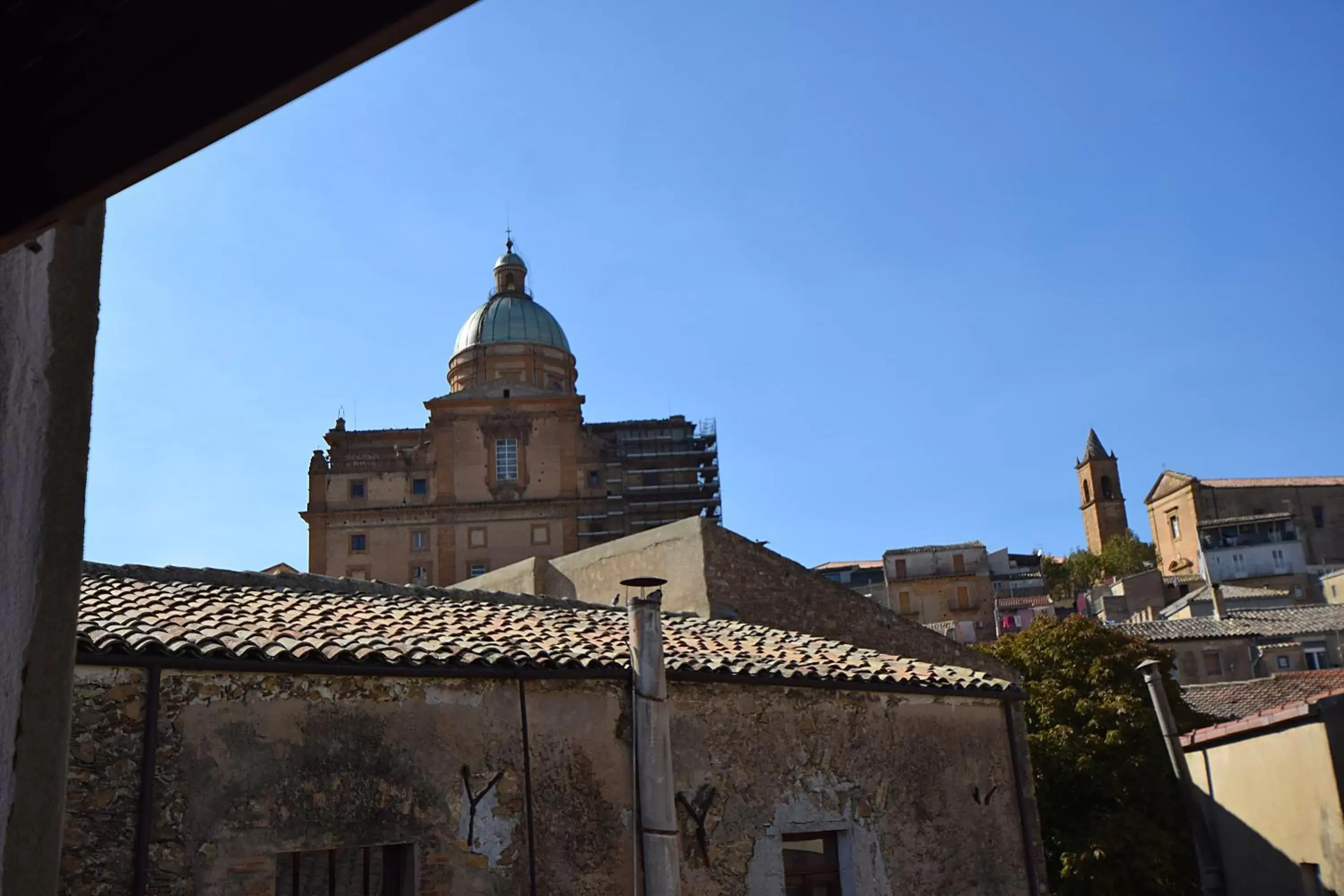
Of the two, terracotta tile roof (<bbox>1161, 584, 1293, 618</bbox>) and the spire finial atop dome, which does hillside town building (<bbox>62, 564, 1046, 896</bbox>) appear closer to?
terracotta tile roof (<bbox>1161, 584, 1293, 618</bbox>)

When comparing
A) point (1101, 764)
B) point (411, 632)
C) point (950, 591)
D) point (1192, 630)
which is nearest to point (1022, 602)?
point (950, 591)

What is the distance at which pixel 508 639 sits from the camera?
38.9 ft

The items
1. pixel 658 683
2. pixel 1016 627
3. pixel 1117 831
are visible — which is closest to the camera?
pixel 658 683

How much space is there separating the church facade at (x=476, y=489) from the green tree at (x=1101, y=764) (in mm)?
34399

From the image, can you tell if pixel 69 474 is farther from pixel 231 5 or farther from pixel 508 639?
pixel 508 639

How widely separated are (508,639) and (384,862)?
2.36 m

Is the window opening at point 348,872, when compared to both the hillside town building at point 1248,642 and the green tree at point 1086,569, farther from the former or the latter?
the green tree at point 1086,569

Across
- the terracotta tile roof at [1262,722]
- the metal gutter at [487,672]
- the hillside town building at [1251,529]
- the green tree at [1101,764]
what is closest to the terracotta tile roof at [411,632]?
the metal gutter at [487,672]

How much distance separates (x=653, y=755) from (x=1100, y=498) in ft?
328

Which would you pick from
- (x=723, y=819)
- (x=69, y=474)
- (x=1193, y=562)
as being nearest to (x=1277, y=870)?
(x=723, y=819)

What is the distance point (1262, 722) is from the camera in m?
15.9

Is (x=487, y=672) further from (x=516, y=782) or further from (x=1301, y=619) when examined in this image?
(x=1301, y=619)

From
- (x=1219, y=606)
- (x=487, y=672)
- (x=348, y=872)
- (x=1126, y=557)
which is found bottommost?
(x=348, y=872)

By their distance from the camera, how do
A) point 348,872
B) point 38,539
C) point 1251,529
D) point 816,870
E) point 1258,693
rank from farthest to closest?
point 1251,529 → point 1258,693 → point 816,870 → point 348,872 → point 38,539
